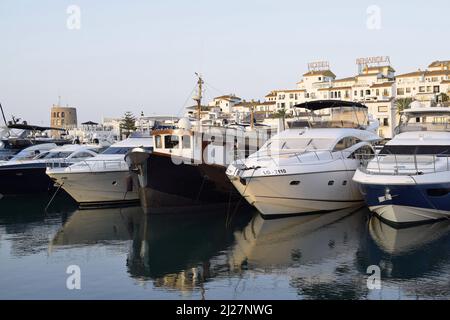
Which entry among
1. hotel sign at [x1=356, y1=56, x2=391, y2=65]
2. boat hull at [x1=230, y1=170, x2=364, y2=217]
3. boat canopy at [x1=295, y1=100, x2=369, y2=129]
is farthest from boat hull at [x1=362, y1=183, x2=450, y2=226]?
hotel sign at [x1=356, y1=56, x2=391, y2=65]

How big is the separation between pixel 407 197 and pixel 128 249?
9.06m

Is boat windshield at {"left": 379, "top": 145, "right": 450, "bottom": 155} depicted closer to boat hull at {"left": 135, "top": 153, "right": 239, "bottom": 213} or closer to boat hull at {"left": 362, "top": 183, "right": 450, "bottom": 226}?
boat hull at {"left": 362, "top": 183, "right": 450, "bottom": 226}

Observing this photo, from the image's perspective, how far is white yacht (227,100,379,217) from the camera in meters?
19.8

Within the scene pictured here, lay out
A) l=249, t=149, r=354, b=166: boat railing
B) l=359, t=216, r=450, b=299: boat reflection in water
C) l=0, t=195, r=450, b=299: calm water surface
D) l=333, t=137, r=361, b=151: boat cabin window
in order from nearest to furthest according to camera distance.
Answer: l=359, t=216, r=450, b=299: boat reflection in water < l=0, t=195, r=450, b=299: calm water surface < l=249, t=149, r=354, b=166: boat railing < l=333, t=137, r=361, b=151: boat cabin window

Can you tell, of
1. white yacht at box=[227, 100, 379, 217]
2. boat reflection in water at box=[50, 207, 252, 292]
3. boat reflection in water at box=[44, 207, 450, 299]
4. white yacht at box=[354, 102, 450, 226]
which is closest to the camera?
boat reflection in water at box=[44, 207, 450, 299]

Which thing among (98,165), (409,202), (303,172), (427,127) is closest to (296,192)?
(303,172)

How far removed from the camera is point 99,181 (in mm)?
24875

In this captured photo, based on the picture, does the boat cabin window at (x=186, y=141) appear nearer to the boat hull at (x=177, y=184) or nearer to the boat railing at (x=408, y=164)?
the boat hull at (x=177, y=184)

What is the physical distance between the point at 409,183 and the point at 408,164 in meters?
1.63

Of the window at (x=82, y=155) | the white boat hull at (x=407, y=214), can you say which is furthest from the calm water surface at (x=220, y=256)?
the window at (x=82, y=155)

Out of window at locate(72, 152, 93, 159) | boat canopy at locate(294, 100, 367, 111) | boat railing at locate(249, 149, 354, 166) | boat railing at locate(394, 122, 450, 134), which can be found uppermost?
→ boat canopy at locate(294, 100, 367, 111)

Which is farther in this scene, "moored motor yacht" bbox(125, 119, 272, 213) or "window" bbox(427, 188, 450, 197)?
"moored motor yacht" bbox(125, 119, 272, 213)

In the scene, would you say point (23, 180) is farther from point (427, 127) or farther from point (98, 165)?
point (427, 127)
